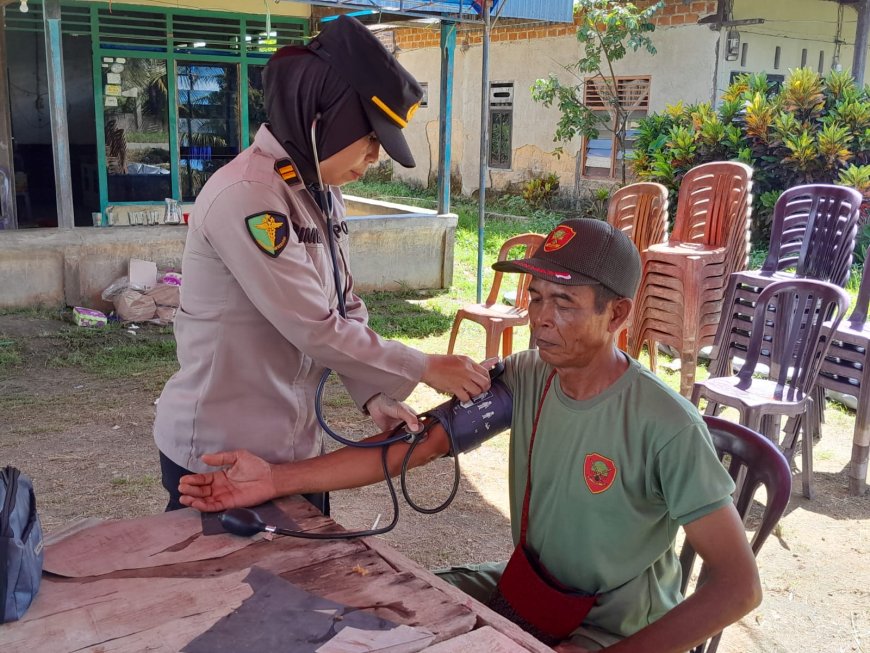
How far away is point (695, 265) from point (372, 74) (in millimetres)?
3667

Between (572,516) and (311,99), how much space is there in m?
1.01

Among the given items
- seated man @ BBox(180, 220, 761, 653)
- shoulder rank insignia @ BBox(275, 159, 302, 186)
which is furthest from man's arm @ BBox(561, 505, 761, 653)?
shoulder rank insignia @ BBox(275, 159, 302, 186)

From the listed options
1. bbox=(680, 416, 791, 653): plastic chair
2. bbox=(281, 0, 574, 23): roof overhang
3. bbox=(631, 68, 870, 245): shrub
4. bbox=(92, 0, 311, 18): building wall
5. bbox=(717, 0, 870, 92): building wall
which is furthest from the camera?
bbox=(717, 0, 870, 92): building wall

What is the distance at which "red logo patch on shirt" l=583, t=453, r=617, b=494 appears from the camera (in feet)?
5.62

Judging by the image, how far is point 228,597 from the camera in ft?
4.62

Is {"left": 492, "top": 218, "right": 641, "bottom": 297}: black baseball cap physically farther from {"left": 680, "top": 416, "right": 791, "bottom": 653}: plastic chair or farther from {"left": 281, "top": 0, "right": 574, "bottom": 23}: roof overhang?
{"left": 281, "top": 0, "right": 574, "bottom": 23}: roof overhang

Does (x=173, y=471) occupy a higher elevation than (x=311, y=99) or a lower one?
lower

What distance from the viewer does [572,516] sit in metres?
1.75

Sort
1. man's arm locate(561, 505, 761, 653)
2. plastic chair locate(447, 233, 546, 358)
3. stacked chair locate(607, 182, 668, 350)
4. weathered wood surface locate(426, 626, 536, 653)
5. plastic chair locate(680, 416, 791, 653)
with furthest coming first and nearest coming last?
stacked chair locate(607, 182, 668, 350) → plastic chair locate(447, 233, 546, 358) → plastic chair locate(680, 416, 791, 653) → man's arm locate(561, 505, 761, 653) → weathered wood surface locate(426, 626, 536, 653)

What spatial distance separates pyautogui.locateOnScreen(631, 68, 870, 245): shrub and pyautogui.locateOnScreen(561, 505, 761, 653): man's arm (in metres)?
7.17

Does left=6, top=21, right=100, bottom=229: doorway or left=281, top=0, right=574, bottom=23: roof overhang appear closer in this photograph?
left=281, top=0, right=574, bottom=23: roof overhang

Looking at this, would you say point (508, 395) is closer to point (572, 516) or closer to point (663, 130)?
point (572, 516)

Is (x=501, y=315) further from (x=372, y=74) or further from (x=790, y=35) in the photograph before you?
(x=790, y=35)

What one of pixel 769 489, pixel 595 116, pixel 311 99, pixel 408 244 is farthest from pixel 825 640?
pixel 595 116
